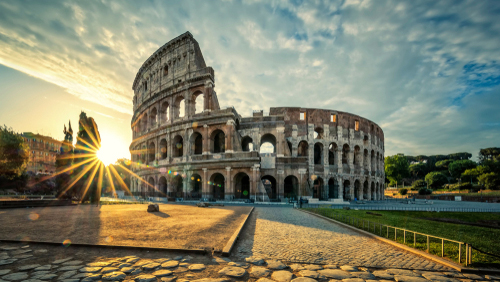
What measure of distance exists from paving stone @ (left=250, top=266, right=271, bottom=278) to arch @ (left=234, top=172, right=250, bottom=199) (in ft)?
80.4

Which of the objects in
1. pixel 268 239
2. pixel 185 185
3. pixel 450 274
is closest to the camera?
pixel 450 274

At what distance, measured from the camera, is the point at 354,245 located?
696 centimetres

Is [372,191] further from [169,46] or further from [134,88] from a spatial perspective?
[134,88]

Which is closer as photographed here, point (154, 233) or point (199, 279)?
point (199, 279)

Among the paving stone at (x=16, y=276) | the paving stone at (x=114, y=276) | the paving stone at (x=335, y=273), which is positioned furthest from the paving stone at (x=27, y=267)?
the paving stone at (x=335, y=273)

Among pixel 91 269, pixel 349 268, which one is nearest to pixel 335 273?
pixel 349 268

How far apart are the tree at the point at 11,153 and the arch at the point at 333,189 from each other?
39.8 meters

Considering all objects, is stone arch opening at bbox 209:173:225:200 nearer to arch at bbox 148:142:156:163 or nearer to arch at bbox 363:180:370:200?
arch at bbox 148:142:156:163

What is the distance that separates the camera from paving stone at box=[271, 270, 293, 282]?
429 centimetres

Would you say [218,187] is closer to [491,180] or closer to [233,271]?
[233,271]

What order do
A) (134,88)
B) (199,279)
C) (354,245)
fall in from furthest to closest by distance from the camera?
(134,88) → (354,245) → (199,279)

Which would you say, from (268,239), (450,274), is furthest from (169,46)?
(450,274)

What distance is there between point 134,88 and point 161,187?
932 inches

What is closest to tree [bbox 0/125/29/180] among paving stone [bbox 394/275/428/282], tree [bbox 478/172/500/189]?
paving stone [bbox 394/275/428/282]
